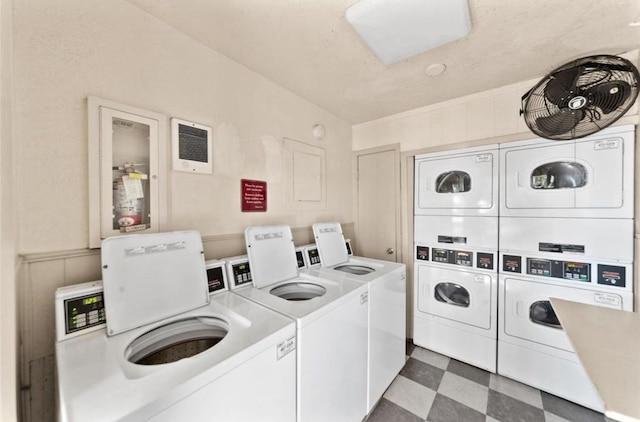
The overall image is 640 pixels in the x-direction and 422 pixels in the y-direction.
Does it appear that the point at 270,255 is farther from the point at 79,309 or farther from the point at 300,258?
the point at 79,309

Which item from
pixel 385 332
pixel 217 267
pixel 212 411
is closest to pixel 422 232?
pixel 385 332

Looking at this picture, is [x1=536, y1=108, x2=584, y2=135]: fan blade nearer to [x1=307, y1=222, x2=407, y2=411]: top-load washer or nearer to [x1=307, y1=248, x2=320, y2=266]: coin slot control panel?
[x1=307, y1=222, x2=407, y2=411]: top-load washer

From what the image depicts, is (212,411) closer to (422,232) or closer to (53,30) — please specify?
(53,30)

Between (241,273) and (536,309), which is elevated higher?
(241,273)

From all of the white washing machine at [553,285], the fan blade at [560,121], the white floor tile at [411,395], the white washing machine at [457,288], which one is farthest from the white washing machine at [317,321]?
the fan blade at [560,121]

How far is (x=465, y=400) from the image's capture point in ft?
5.81

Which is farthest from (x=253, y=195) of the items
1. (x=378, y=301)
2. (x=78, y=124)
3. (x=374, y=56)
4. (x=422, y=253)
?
(x=422, y=253)

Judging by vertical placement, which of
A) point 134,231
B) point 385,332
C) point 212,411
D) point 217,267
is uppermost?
point 134,231

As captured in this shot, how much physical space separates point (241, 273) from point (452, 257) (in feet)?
6.20

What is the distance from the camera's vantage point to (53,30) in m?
1.05

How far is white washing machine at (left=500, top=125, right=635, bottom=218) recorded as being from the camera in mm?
1581

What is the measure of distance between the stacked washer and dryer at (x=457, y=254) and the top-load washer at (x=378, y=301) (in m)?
0.50

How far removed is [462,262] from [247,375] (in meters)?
2.06

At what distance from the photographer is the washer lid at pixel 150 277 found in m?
1.03
